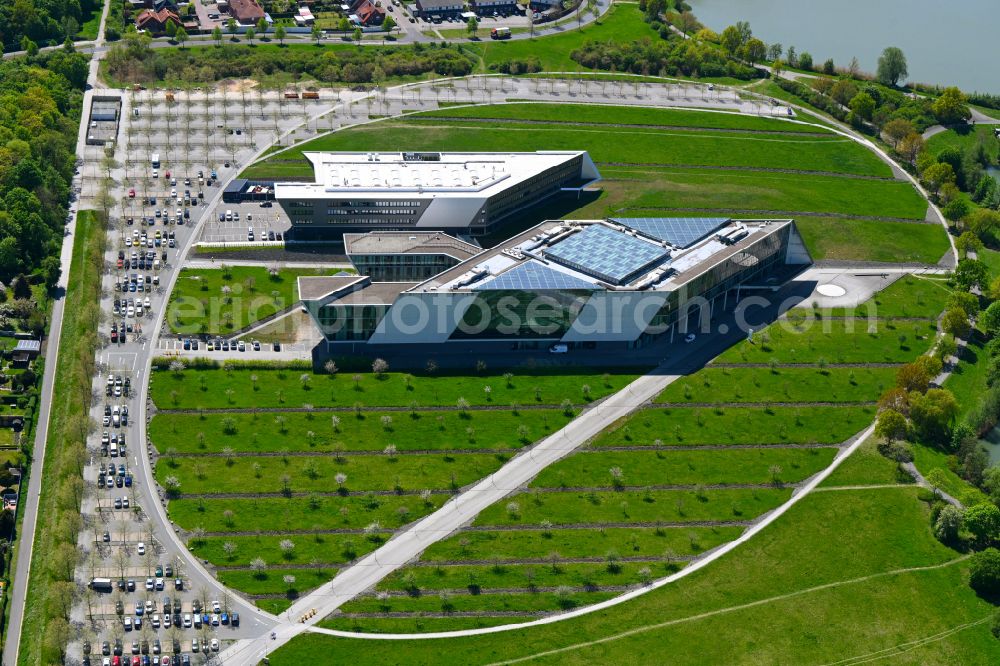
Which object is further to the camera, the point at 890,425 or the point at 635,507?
the point at 890,425

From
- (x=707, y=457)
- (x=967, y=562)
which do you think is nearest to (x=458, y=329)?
(x=707, y=457)

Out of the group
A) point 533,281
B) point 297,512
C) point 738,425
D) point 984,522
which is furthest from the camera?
point 533,281

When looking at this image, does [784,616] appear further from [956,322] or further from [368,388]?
[956,322]

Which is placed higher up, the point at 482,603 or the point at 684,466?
the point at 684,466

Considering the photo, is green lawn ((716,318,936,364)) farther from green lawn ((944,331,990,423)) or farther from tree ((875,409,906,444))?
tree ((875,409,906,444))

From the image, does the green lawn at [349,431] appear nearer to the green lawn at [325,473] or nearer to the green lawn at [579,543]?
the green lawn at [325,473]

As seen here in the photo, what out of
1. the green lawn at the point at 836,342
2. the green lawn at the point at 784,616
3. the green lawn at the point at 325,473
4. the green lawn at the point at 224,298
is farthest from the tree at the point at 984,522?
the green lawn at the point at 224,298

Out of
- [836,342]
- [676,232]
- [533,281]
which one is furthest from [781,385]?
[533,281]

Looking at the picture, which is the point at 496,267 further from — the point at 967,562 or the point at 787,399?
the point at 967,562
